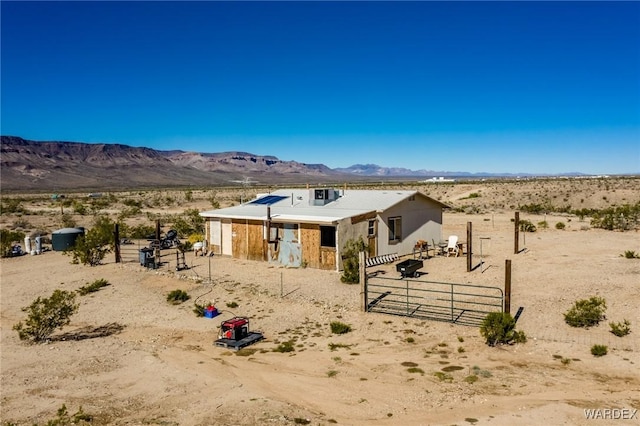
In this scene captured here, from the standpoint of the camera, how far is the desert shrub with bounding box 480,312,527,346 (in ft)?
39.7

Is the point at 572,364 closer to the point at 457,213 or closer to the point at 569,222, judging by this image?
the point at 569,222

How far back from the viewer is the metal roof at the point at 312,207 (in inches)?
878

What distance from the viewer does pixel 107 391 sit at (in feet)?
33.6

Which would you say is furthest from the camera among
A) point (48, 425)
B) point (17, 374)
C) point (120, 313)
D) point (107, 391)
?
point (120, 313)

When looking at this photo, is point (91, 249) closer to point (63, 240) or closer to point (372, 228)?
point (63, 240)

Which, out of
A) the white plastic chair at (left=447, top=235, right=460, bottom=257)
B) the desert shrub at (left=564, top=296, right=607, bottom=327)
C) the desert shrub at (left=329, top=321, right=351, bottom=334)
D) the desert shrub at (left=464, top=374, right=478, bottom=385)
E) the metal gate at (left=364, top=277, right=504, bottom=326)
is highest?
the white plastic chair at (left=447, top=235, right=460, bottom=257)

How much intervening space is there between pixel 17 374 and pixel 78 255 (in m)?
13.1

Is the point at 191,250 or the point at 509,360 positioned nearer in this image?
the point at 509,360

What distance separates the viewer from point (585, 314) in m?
13.3

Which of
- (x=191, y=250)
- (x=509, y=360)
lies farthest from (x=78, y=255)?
(x=509, y=360)

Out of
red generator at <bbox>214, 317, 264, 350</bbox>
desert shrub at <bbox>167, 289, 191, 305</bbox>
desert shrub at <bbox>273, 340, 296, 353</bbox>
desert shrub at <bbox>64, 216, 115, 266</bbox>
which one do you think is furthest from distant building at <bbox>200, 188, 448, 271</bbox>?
desert shrub at <bbox>273, 340, 296, 353</bbox>

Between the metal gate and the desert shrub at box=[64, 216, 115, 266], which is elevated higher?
the desert shrub at box=[64, 216, 115, 266]

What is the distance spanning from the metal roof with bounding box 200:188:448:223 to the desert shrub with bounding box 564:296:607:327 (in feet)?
32.5

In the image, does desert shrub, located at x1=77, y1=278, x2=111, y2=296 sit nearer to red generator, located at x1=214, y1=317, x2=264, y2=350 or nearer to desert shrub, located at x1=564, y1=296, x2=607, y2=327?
red generator, located at x1=214, y1=317, x2=264, y2=350
